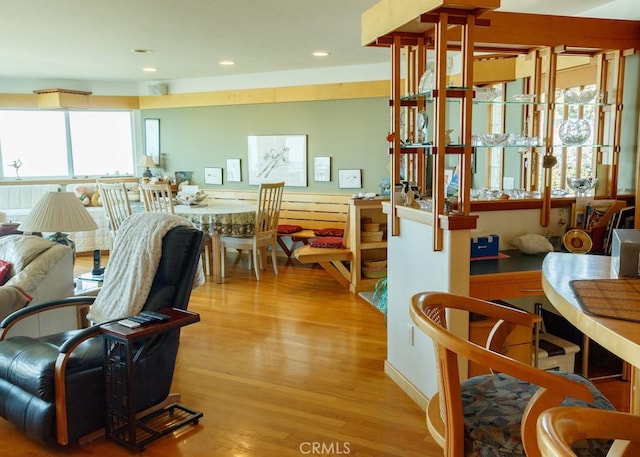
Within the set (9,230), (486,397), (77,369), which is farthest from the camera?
(9,230)

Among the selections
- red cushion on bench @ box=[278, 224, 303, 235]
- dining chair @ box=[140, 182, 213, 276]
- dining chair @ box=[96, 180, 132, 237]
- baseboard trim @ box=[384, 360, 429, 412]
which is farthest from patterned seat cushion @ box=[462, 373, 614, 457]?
red cushion on bench @ box=[278, 224, 303, 235]

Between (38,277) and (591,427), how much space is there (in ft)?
10.7

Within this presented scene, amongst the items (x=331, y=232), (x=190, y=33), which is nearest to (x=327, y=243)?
(x=331, y=232)

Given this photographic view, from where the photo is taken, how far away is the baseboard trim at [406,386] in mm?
2865

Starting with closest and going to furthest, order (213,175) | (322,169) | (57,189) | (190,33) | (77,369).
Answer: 1. (77,369)
2. (190,33)
3. (322,169)
4. (57,189)
5. (213,175)

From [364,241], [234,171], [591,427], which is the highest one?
[234,171]

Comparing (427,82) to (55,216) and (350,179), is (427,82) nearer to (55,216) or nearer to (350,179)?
(55,216)

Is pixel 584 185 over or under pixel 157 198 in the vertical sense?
over

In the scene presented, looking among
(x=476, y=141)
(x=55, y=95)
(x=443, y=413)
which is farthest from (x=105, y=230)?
(x=443, y=413)

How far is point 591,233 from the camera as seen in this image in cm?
326

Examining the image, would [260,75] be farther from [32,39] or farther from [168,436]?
[168,436]

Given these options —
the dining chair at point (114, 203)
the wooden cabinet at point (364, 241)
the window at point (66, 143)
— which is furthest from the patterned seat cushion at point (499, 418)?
the window at point (66, 143)

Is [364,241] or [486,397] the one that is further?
[364,241]

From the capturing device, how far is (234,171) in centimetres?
752
